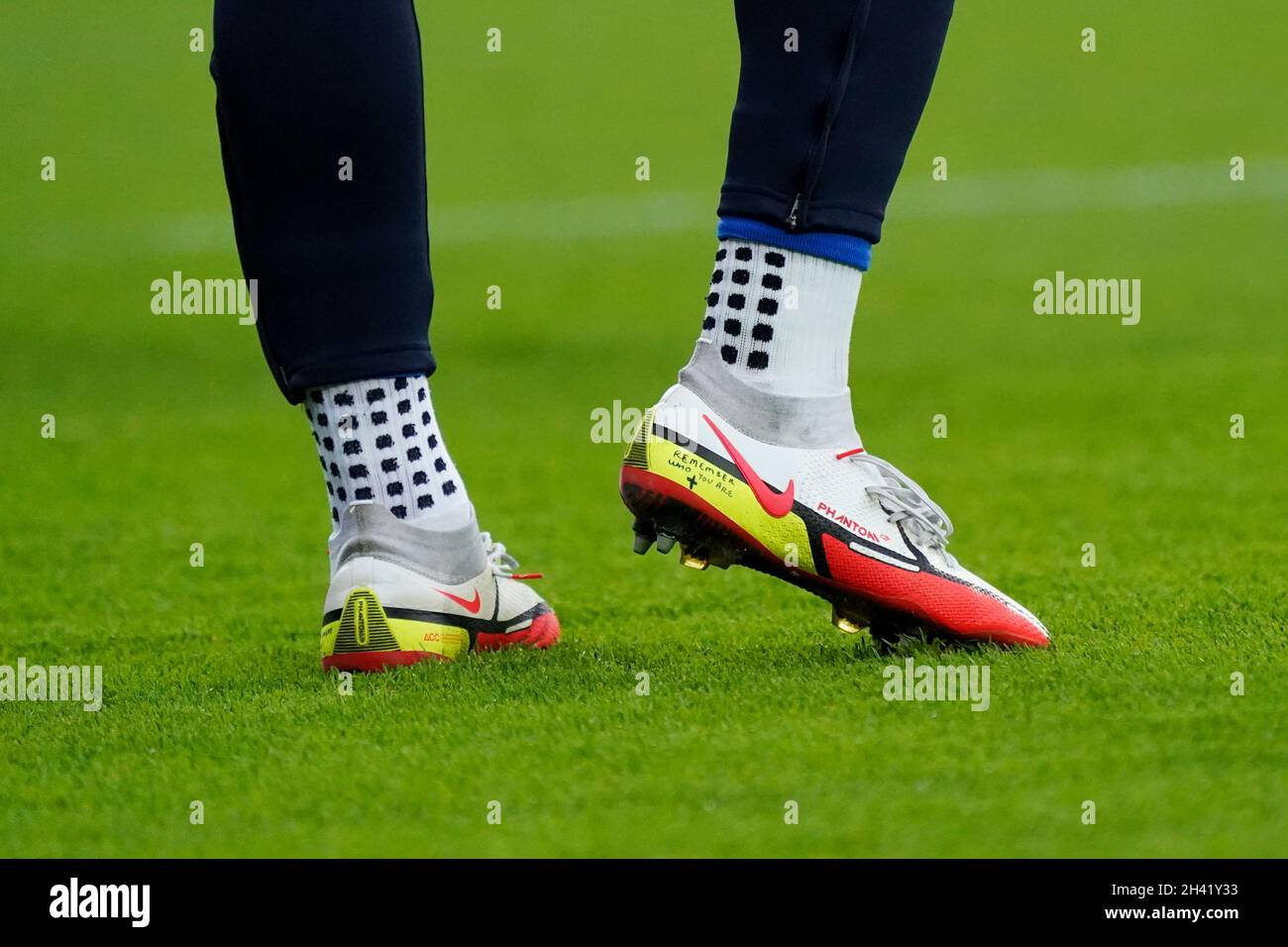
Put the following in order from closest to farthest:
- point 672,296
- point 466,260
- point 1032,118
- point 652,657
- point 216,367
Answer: point 652,657 < point 216,367 < point 672,296 < point 466,260 < point 1032,118

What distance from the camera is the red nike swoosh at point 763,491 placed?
1.59 meters

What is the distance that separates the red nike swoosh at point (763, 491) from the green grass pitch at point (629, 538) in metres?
0.14

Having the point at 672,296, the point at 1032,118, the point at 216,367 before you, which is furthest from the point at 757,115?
the point at 1032,118

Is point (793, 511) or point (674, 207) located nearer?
point (793, 511)

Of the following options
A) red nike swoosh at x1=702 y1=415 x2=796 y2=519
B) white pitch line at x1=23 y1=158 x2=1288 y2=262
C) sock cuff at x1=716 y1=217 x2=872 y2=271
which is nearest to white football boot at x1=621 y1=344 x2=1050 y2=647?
red nike swoosh at x1=702 y1=415 x2=796 y2=519

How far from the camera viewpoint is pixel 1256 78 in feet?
32.9

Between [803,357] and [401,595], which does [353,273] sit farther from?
[803,357]

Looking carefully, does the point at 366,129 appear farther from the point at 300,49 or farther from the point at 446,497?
the point at 446,497

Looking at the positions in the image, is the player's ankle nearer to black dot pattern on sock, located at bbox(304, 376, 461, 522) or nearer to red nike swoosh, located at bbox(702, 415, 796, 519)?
red nike swoosh, located at bbox(702, 415, 796, 519)

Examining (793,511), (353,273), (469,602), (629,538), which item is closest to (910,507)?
(793,511)

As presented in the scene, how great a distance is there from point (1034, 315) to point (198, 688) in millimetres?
3681

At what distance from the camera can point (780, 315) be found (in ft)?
5.28

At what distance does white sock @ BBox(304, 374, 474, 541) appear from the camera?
1615 millimetres

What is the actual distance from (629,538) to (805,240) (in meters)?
1.05
